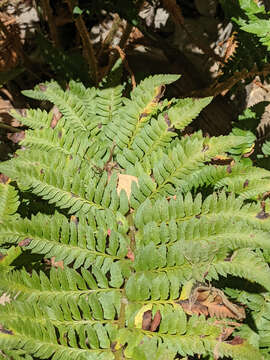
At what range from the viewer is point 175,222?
1.60 meters

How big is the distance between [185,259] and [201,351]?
31cm

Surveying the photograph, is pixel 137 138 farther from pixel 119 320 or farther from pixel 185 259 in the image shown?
pixel 119 320

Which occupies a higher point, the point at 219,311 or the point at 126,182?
the point at 126,182

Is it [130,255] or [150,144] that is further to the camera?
[150,144]

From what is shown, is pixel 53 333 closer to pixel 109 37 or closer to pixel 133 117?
pixel 133 117

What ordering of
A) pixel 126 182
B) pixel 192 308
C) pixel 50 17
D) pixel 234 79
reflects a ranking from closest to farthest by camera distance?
1. pixel 192 308
2. pixel 126 182
3. pixel 234 79
4. pixel 50 17

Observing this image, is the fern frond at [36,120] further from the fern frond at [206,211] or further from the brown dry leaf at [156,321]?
the brown dry leaf at [156,321]

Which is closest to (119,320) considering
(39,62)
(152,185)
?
(152,185)

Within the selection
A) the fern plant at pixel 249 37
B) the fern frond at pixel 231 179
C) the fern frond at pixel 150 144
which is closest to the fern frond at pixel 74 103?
the fern frond at pixel 150 144

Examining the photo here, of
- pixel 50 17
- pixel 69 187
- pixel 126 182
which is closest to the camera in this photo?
pixel 69 187

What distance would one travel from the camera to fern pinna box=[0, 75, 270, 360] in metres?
1.44

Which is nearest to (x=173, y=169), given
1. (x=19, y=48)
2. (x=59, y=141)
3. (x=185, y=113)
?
(x=185, y=113)

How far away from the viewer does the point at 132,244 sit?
1.66m

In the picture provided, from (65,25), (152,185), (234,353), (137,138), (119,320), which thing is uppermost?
(65,25)
